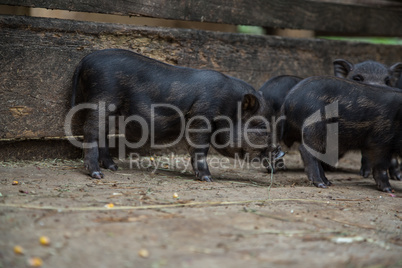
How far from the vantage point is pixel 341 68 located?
739cm

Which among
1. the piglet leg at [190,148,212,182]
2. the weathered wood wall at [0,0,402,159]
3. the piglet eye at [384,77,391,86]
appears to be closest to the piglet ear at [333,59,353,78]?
the weathered wood wall at [0,0,402,159]

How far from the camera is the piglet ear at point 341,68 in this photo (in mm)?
7281

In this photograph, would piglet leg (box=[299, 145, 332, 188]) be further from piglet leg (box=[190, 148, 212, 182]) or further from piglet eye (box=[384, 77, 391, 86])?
piglet eye (box=[384, 77, 391, 86])

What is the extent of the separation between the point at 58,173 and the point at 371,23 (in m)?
5.82

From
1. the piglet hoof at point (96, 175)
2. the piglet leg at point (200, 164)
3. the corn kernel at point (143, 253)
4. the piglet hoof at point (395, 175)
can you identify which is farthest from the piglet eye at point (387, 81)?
the corn kernel at point (143, 253)

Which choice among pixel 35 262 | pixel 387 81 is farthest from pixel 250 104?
pixel 35 262

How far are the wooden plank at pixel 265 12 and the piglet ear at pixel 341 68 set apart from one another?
0.72 meters

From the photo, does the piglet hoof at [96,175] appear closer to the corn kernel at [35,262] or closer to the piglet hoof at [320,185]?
the piglet hoof at [320,185]

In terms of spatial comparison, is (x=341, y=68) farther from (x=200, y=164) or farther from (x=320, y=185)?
(x=200, y=164)

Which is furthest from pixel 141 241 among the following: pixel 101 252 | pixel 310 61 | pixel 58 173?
pixel 310 61

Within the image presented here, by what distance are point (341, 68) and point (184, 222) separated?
4.80m

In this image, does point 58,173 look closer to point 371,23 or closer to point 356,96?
point 356,96

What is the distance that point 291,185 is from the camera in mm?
5605

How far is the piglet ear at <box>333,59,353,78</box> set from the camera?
7281 mm
